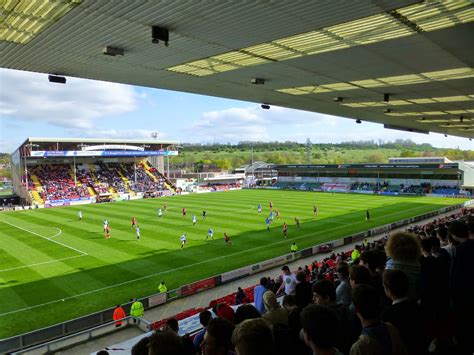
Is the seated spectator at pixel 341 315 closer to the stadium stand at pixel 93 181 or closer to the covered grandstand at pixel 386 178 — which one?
the stadium stand at pixel 93 181

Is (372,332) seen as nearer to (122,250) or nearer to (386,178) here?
(122,250)

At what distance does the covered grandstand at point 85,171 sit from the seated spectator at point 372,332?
5811cm

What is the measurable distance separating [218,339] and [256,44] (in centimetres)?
798

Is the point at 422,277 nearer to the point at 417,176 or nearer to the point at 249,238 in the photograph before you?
the point at 249,238

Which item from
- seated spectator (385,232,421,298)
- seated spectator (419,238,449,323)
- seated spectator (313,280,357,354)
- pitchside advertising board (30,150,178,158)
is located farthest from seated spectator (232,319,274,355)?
pitchside advertising board (30,150,178,158)

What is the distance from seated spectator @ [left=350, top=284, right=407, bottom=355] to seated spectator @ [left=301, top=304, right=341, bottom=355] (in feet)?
0.59

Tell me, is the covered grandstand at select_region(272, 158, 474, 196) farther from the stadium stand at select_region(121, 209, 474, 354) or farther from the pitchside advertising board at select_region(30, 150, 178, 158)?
the stadium stand at select_region(121, 209, 474, 354)

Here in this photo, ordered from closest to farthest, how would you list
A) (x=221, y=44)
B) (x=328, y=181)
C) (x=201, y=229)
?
1. (x=221, y=44)
2. (x=201, y=229)
3. (x=328, y=181)

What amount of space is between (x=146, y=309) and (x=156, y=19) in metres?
12.2

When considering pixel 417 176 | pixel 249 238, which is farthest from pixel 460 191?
pixel 249 238

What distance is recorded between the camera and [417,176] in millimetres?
66125

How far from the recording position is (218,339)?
2.92m

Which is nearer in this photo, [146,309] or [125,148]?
[146,309]

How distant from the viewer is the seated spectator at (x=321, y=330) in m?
2.54
